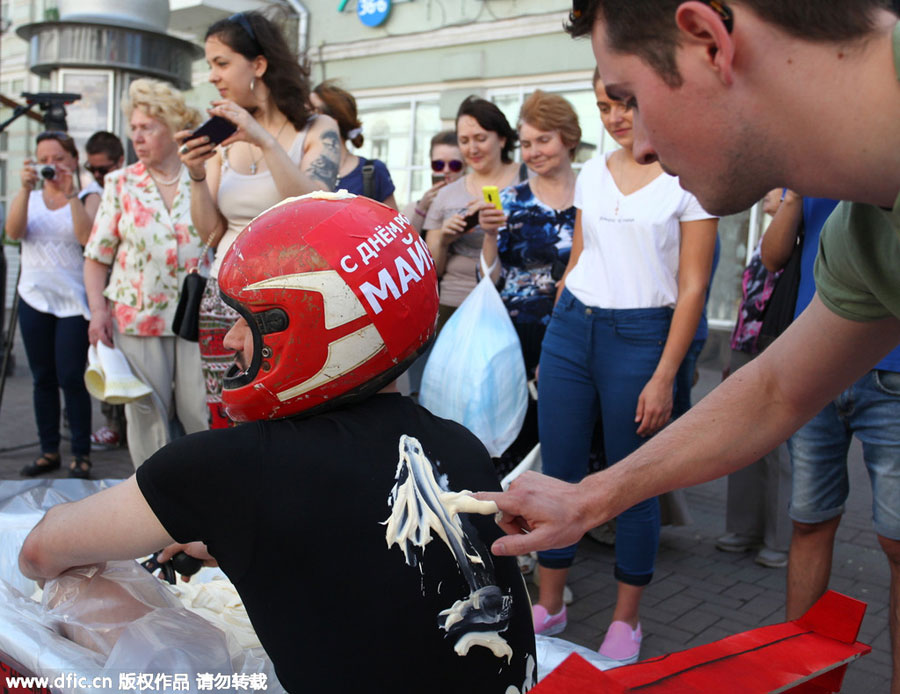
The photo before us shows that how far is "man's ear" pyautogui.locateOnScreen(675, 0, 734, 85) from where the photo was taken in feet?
3.93

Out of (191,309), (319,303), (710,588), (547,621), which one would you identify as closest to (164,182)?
(191,309)

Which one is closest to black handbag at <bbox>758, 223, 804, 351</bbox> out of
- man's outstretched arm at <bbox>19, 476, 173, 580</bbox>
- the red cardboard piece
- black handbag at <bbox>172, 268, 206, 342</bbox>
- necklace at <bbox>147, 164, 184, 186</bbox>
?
the red cardboard piece

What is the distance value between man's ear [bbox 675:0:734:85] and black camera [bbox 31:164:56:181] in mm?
5260

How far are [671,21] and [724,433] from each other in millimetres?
847

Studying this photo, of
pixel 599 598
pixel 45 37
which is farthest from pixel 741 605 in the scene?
pixel 45 37

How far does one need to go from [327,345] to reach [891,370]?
189 centimetres

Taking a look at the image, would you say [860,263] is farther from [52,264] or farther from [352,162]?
[52,264]

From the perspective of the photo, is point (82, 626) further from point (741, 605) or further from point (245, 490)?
point (741, 605)

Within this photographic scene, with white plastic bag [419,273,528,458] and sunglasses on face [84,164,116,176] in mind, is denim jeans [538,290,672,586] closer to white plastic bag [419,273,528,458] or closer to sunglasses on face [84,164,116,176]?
white plastic bag [419,273,528,458]

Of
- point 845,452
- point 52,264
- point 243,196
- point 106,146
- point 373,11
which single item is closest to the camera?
point 845,452

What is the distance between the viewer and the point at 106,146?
6.65 meters

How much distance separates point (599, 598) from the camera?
398 cm

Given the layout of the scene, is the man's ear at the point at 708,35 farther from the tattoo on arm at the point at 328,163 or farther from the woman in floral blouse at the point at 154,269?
the woman in floral blouse at the point at 154,269

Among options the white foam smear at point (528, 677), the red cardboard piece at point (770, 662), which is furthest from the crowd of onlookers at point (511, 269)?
the white foam smear at point (528, 677)
